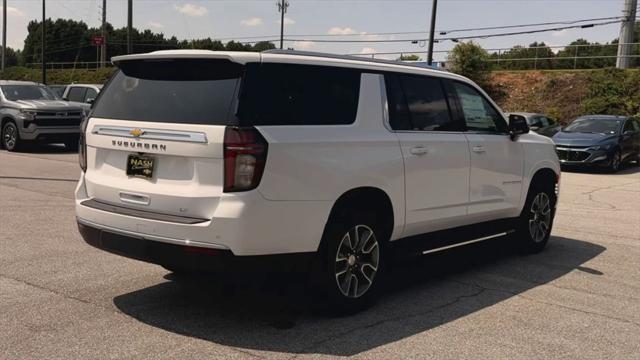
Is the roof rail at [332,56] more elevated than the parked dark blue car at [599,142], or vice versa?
the roof rail at [332,56]

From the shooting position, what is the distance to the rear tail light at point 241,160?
161 inches

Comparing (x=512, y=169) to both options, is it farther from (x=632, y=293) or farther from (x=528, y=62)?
(x=528, y=62)

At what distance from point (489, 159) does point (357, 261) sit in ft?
6.86

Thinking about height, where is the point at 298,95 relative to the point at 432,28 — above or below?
below

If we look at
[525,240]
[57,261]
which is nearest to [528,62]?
[525,240]

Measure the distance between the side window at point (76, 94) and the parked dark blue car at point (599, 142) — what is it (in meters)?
14.9

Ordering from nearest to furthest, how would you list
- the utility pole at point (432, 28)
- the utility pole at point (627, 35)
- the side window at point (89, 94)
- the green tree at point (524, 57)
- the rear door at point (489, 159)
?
the rear door at point (489, 159) → the side window at point (89, 94) → the utility pole at point (432, 28) → the utility pole at point (627, 35) → the green tree at point (524, 57)

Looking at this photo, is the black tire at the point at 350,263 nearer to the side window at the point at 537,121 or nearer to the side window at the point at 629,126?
the side window at the point at 629,126

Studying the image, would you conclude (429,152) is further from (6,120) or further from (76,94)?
(76,94)

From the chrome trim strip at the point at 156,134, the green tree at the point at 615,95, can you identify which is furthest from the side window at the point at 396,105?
the green tree at the point at 615,95

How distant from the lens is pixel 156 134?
173 inches

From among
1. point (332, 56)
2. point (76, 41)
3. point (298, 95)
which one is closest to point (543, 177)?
point (332, 56)

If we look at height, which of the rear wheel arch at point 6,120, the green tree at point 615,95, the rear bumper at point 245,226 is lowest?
the rear wheel arch at point 6,120

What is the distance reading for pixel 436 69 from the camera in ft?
19.7
